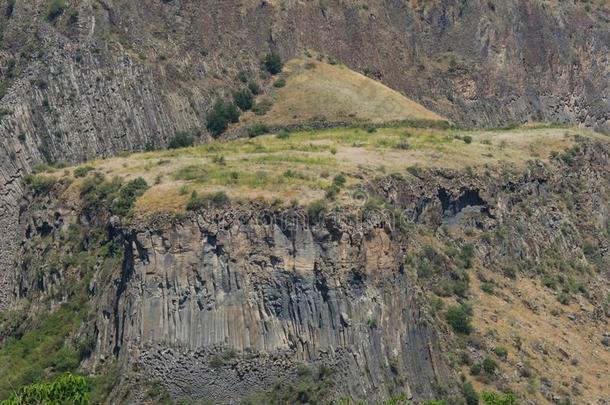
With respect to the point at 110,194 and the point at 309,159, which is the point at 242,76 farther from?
the point at 110,194

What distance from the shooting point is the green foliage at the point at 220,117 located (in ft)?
413

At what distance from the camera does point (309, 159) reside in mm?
96688

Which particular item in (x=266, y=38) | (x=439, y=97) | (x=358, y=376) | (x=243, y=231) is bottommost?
(x=439, y=97)

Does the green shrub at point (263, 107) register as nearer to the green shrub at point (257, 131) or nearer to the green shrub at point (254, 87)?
the green shrub at point (254, 87)

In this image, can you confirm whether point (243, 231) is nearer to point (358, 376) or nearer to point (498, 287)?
point (358, 376)

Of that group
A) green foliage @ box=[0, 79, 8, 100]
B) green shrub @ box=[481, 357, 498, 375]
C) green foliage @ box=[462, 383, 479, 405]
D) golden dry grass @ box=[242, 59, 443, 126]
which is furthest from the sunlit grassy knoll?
green shrub @ box=[481, 357, 498, 375]

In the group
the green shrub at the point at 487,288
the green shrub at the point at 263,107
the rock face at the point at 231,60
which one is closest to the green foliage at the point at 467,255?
the green shrub at the point at 487,288

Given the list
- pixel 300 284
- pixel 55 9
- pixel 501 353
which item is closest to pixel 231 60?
pixel 55 9

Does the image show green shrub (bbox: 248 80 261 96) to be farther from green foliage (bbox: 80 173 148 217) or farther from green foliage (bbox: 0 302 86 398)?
green foliage (bbox: 0 302 86 398)

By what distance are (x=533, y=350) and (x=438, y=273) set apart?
7428 millimetres

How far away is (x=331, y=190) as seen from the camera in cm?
8619

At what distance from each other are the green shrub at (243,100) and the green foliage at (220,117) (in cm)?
66

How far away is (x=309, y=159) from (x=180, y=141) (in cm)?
2665

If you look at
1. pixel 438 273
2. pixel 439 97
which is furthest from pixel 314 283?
pixel 439 97
